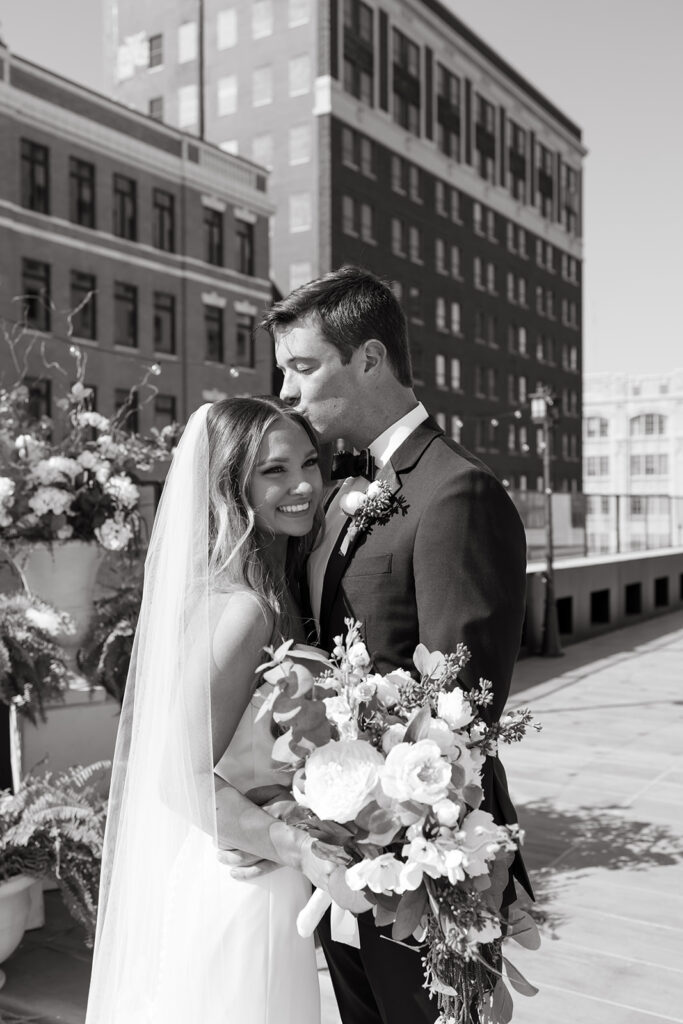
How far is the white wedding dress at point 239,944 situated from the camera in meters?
2.58

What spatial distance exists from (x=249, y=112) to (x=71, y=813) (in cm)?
4922

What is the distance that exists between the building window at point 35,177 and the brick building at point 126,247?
39 millimetres

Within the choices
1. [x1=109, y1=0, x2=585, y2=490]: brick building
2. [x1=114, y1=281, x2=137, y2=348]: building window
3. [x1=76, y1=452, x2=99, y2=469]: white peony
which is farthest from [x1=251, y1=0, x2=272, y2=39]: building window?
[x1=76, y1=452, x2=99, y2=469]: white peony

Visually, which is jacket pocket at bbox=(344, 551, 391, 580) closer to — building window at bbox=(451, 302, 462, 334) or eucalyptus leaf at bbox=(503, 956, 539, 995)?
eucalyptus leaf at bbox=(503, 956, 539, 995)

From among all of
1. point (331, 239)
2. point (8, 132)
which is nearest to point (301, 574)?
point (8, 132)

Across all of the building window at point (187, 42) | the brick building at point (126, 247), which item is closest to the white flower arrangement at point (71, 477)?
the brick building at point (126, 247)

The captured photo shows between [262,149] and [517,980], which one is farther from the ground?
[262,149]

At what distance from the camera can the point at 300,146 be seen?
154 ft

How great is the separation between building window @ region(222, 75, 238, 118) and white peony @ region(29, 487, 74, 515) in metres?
48.8

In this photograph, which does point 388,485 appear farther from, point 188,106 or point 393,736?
point 188,106

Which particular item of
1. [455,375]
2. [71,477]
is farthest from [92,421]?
[455,375]

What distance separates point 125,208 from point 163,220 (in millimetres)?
1977

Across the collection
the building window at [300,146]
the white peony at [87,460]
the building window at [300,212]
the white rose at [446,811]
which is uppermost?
the building window at [300,146]

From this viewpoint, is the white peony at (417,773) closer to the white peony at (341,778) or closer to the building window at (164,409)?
the white peony at (341,778)
